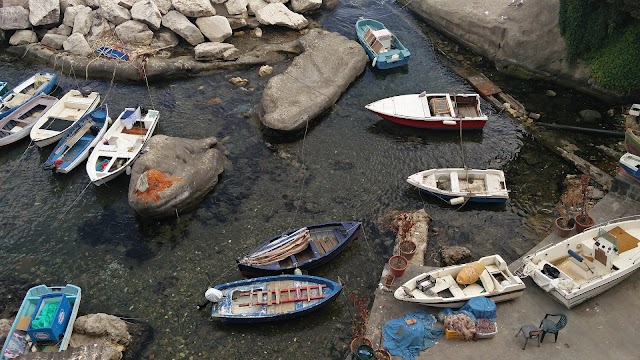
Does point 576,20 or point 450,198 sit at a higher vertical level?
point 576,20

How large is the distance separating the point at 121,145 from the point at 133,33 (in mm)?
11215

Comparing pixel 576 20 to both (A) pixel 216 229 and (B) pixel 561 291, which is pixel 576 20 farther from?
(A) pixel 216 229

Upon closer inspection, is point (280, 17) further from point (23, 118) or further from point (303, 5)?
point (23, 118)

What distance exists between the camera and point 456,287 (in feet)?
60.8

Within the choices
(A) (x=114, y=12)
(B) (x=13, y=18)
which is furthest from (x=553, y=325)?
(B) (x=13, y=18)

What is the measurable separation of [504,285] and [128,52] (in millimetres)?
26936

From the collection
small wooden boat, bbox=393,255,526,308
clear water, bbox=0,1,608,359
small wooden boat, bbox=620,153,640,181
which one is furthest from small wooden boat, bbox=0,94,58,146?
small wooden boat, bbox=620,153,640,181

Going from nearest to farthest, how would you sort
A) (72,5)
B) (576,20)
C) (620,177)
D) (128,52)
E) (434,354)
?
1. (434,354)
2. (620,177)
3. (576,20)
4. (128,52)
5. (72,5)

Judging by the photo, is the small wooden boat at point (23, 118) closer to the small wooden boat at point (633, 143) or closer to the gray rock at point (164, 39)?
the gray rock at point (164, 39)

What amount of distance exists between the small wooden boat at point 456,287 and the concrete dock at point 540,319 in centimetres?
57

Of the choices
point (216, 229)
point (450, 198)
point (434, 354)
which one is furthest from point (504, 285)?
point (216, 229)

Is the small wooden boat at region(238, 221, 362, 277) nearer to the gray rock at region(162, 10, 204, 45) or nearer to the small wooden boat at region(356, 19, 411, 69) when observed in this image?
the small wooden boat at region(356, 19, 411, 69)

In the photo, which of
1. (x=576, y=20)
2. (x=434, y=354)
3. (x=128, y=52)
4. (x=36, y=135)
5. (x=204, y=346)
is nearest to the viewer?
(x=434, y=354)

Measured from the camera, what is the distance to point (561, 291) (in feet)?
58.1
